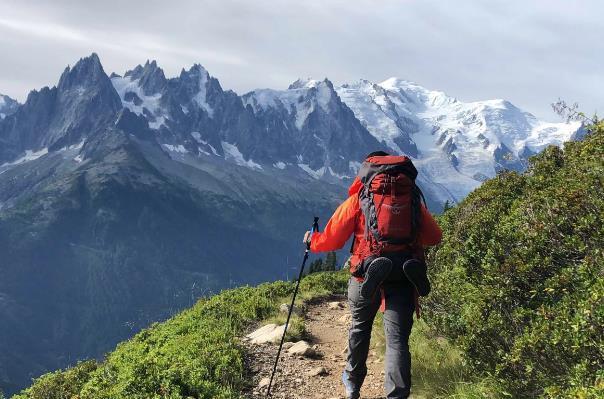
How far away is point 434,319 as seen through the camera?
9.66 metres

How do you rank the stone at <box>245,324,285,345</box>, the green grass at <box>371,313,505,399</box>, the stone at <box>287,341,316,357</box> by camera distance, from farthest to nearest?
the stone at <box>245,324,285,345</box> < the stone at <box>287,341,316,357</box> < the green grass at <box>371,313,505,399</box>

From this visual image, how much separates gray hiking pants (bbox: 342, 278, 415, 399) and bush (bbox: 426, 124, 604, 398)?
3.47 ft

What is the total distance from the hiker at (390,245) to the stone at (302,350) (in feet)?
14.1

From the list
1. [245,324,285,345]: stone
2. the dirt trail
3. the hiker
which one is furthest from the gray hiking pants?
[245,324,285,345]: stone

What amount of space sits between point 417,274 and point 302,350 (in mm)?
5546

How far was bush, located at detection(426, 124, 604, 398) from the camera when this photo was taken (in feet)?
18.0

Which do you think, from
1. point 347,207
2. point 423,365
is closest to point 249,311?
point 423,365

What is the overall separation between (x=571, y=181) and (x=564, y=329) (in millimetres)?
3011

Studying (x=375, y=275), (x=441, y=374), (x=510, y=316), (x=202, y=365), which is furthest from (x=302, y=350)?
(x=510, y=316)

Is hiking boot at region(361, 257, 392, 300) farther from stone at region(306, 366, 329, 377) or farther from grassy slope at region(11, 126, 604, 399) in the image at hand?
stone at region(306, 366, 329, 377)

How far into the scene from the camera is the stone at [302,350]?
464 inches

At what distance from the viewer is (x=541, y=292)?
22.4 feet

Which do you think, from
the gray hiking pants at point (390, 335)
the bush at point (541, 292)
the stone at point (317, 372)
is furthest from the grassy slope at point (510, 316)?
the stone at point (317, 372)

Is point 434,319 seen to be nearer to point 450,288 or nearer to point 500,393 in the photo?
point 450,288
